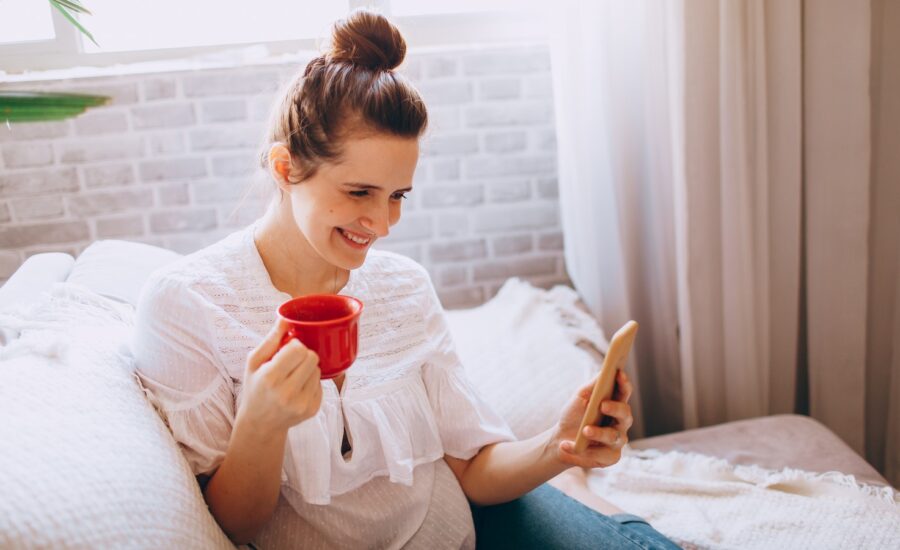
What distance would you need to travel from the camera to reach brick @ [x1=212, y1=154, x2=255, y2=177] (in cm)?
200

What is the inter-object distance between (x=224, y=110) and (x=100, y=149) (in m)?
0.35

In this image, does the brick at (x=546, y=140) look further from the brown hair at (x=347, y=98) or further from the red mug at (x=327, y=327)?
the red mug at (x=327, y=327)

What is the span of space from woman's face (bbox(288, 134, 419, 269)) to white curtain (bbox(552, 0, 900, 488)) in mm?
943

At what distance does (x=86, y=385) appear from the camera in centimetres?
94

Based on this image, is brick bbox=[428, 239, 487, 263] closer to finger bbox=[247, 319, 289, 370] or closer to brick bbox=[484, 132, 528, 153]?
brick bbox=[484, 132, 528, 153]

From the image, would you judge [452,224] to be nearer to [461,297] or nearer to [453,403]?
[461,297]

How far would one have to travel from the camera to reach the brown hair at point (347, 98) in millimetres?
1027

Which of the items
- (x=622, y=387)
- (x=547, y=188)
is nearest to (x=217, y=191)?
(x=547, y=188)

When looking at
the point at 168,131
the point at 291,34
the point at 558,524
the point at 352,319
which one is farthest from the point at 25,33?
the point at 558,524

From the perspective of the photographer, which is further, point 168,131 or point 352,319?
point 168,131

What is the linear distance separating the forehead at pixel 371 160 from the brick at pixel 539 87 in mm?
1150

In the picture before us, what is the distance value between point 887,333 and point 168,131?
6.70 ft

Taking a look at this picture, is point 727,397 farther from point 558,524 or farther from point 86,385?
point 86,385

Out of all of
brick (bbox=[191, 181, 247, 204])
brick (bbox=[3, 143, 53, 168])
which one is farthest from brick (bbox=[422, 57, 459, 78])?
brick (bbox=[3, 143, 53, 168])
